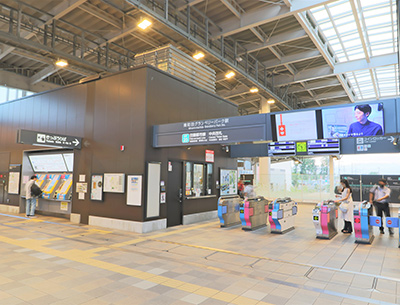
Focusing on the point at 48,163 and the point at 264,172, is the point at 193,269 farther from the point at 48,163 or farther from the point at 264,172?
the point at 264,172

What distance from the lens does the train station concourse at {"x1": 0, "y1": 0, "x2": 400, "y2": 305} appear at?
4.47 meters

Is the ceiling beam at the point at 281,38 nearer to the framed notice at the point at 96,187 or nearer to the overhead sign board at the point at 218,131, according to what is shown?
the overhead sign board at the point at 218,131

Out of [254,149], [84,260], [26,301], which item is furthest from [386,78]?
[26,301]

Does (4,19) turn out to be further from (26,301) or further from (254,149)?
(254,149)

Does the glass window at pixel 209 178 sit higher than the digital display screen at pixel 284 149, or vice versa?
the digital display screen at pixel 284 149

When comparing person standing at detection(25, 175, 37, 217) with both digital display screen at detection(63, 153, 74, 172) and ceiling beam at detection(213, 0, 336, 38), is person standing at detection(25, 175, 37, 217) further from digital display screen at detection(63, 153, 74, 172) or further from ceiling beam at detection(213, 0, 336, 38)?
ceiling beam at detection(213, 0, 336, 38)

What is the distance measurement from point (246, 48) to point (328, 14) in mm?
3667

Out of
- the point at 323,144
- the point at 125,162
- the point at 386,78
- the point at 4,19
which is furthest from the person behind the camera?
the point at 386,78

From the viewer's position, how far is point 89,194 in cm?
927

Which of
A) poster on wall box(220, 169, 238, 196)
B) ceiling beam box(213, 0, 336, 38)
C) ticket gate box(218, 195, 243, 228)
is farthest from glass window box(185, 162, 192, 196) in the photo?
ceiling beam box(213, 0, 336, 38)

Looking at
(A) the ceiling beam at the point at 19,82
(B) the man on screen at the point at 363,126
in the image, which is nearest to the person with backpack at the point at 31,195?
(A) the ceiling beam at the point at 19,82

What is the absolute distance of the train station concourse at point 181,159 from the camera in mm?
4473

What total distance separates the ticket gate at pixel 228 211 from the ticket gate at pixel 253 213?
0.31 m

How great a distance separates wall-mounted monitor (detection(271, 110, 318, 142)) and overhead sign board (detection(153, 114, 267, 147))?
32 cm
